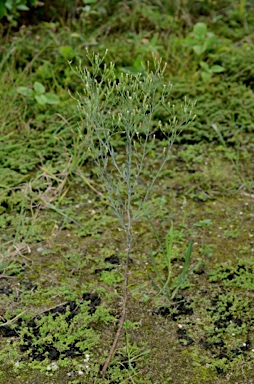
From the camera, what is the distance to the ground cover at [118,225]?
2.44 meters

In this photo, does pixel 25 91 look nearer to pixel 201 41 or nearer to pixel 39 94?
pixel 39 94

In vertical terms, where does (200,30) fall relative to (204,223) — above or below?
above

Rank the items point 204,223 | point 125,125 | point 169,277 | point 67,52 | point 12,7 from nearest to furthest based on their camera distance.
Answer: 1. point 125,125
2. point 169,277
3. point 204,223
4. point 67,52
5. point 12,7

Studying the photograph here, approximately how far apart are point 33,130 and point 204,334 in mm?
1974

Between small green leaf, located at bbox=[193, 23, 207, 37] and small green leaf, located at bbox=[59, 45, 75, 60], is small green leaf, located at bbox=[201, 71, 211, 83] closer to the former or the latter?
small green leaf, located at bbox=[193, 23, 207, 37]

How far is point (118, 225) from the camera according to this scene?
3.24 metres

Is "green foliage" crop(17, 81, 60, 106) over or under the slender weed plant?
under

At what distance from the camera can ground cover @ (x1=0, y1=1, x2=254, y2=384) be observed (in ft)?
8.02

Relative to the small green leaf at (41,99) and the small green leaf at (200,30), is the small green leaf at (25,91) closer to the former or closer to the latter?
the small green leaf at (41,99)

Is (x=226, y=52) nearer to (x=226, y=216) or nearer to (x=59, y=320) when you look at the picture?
(x=226, y=216)

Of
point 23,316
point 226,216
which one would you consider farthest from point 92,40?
point 23,316

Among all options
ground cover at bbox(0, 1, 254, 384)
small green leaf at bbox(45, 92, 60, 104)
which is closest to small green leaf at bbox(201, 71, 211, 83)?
ground cover at bbox(0, 1, 254, 384)

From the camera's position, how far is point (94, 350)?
2.46m

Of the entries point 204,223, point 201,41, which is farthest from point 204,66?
point 204,223
